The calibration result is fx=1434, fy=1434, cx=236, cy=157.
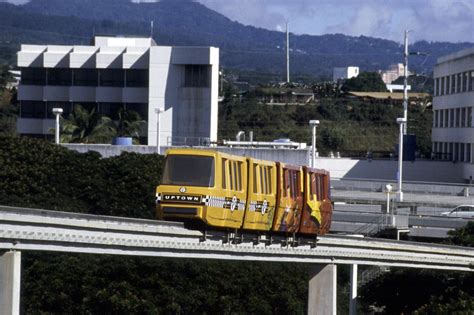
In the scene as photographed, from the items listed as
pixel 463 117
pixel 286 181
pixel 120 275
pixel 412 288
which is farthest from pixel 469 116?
pixel 286 181

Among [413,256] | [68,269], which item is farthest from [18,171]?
[413,256]

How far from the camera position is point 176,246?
3422 cm

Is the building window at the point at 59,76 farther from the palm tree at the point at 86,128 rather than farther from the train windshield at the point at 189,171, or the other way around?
the train windshield at the point at 189,171

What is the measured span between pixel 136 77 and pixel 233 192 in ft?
158

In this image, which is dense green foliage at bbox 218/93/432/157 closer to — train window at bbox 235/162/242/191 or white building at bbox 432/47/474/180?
white building at bbox 432/47/474/180

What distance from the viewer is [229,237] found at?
3603 cm

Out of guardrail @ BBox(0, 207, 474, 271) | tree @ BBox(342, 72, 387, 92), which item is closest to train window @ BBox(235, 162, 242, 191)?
guardrail @ BBox(0, 207, 474, 271)

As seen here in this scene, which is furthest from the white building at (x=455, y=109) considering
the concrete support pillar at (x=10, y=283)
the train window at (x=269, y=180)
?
the concrete support pillar at (x=10, y=283)

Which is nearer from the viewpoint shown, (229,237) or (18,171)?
(229,237)

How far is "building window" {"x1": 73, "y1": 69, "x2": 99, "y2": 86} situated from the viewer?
84.4 meters

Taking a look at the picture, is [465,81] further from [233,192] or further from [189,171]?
→ [189,171]

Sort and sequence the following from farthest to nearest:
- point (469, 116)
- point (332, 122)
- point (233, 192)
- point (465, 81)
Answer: point (332, 122), point (465, 81), point (469, 116), point (233, 192)

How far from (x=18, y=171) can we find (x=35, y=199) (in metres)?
1.83

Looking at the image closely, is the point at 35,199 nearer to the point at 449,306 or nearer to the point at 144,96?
the point at 449,306
